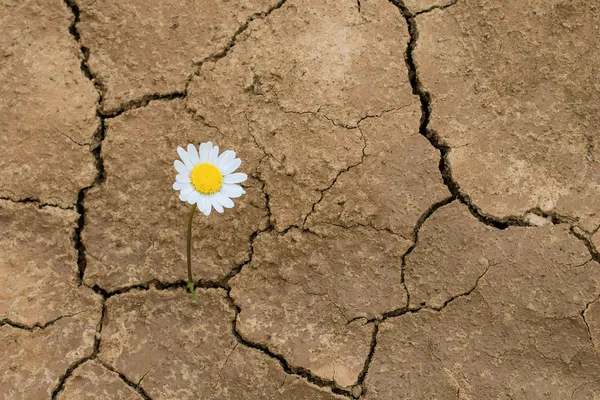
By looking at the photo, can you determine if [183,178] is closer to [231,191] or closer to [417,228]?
[231,191]

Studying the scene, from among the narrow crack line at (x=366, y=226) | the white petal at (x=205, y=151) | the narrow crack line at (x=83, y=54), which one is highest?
the narrow crack line at (x=83, y=54)

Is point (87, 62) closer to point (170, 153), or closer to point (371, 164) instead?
point (170, 153)

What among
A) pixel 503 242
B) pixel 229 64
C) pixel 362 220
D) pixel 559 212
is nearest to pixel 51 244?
pixel 229 64

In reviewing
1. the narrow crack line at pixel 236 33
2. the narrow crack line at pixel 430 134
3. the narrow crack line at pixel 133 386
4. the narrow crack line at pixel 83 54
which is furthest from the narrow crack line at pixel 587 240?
the narrow crack line at pixel 83 54

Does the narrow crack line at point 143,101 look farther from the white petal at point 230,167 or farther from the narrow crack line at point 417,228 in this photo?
the narrow crack line at point 417,228

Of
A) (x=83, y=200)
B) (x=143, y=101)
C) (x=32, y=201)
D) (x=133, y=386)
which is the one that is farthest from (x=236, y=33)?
(x=133, y=386)

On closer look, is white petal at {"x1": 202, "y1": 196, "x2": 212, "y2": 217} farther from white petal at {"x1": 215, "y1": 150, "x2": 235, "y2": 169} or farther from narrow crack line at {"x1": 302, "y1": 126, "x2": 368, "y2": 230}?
narrow crack line at {"x1": 302, "y1": 126, "x2": 368, "y2": 230}
